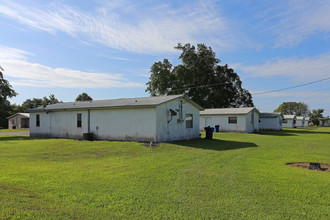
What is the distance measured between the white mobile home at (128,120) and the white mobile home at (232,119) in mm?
11370

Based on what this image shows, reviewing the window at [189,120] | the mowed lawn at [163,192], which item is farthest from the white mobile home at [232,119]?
the mowed lawn at [163,192]

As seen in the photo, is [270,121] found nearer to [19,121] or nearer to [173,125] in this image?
[173,125]

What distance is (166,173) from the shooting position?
23.6ft

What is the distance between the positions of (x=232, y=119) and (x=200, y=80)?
1774cm

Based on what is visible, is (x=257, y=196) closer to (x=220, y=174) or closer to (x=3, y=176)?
(x=220, y=174)

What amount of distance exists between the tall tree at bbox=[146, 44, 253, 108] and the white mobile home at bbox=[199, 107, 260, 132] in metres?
13.0

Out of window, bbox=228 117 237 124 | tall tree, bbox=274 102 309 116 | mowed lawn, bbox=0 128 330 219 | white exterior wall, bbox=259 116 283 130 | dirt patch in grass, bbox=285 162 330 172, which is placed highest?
tall tree, bbox=274 102 309 116

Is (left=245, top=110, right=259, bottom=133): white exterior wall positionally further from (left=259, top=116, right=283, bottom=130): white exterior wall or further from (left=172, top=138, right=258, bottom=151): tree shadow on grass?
(left=172, top=138, right=258, bottom=151): tree shadow on grass

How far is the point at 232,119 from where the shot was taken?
30.3 m

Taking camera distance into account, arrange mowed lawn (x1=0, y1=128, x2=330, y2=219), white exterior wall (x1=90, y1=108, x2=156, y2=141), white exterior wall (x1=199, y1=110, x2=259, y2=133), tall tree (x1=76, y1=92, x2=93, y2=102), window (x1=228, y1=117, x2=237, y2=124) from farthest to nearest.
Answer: tall tree (x1=76, y1=92, x2=93, y2=102), window (x1=228, y1=117, x2=237, y2=124), white exterior wall (x1=199, y1=110, x2=259, y2=133), white exterior wall (x1=90, y1=108, x2=156, y2=141), mowed lawn (x1=0, y1=128, x2=330, y2=219)

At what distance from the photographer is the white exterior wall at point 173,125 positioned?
15766 mm

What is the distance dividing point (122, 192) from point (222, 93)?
43484 mm

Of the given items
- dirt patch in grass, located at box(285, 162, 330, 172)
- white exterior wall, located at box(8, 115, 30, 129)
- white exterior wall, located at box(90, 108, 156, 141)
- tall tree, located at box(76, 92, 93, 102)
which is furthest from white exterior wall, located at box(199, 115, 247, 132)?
tall tree, located at box(76, 92, 93, 102)

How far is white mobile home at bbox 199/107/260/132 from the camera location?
2945 cm
